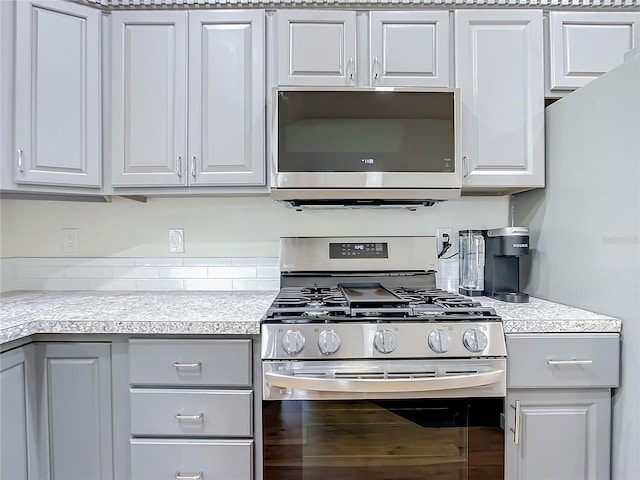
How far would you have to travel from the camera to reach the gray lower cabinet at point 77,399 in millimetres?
1276

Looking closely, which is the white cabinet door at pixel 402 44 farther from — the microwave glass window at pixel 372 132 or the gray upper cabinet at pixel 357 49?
the microwave glass window at pixel 372 132

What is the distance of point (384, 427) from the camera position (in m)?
1.24

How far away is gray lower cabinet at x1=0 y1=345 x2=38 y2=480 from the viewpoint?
→ 1155 mm

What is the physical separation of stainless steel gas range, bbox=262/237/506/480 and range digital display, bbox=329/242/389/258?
569 mm

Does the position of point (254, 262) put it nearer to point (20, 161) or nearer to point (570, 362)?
point (20, 161)

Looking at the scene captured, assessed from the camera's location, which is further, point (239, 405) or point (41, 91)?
point (41, 91)

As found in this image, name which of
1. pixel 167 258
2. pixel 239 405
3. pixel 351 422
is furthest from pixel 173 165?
pixel 351 422

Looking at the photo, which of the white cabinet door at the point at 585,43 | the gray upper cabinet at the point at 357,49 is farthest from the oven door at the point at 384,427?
the white cabinet door at the point at 585,43

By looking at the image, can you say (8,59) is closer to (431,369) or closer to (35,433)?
(35,433)

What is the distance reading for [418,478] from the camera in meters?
1.26

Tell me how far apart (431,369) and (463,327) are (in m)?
0.17

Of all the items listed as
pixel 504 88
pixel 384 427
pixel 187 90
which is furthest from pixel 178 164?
pixel 504 88

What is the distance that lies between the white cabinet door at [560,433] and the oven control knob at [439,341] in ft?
0.92

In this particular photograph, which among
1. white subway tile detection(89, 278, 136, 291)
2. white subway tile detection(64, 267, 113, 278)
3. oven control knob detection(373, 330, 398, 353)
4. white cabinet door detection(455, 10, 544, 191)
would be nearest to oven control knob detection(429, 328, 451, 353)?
oven control knob detection(373, 330, 398, 353)
